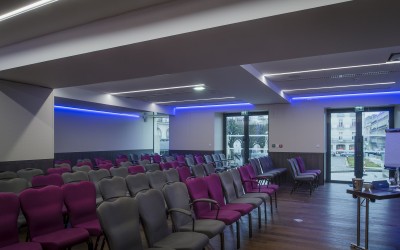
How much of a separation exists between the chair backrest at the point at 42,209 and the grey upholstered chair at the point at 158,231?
1.08 metres

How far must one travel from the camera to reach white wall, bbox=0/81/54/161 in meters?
6.29

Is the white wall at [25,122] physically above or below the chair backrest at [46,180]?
above

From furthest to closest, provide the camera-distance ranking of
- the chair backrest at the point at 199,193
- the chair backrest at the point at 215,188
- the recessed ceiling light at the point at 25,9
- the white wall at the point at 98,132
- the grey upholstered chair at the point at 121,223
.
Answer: the white wall at the point at 98,132 < the chair backrest at the point at 215,188 < the chair backrest at the point at 199,193 < the recessed ceiling light at the point at 25,9 < the grey upholstered chair at the point at 121,223

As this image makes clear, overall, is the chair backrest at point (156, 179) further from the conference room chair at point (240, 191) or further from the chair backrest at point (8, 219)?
the chair backrest at point (8, 219)

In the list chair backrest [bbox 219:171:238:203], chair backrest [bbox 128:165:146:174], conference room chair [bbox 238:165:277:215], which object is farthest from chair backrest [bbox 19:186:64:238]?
conference room chair [bbox 238:165:277:215]

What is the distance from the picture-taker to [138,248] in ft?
9.53

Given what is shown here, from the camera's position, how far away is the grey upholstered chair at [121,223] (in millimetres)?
2609

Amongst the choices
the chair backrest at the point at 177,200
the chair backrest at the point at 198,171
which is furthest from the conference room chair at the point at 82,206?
the chair backrest at the point at 198,171

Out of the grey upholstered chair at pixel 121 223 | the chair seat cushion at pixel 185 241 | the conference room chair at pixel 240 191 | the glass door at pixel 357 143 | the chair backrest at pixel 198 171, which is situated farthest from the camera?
the glass door at pixel 357 143

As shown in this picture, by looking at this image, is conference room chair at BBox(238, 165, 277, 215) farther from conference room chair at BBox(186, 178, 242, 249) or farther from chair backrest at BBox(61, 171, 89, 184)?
chair backrest at BBox(61, 171, 89, 184)

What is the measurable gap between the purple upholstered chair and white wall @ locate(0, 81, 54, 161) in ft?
14.6

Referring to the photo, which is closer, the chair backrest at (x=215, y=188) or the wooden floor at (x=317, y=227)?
the wooden floor at (x=317, y=227)

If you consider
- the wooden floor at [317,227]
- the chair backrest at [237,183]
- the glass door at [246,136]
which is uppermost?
the glass door at [246,136]

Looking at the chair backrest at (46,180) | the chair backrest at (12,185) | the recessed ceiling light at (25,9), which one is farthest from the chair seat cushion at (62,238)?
the recessed ceiling light at (25,9)
